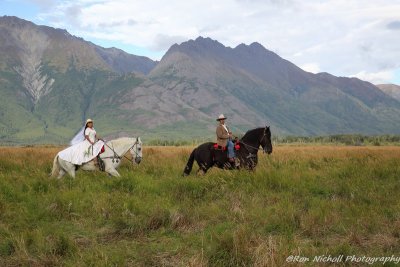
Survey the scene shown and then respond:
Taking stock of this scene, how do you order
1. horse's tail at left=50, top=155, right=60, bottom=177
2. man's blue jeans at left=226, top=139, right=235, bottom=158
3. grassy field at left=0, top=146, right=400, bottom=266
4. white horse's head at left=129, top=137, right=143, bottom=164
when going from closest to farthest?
grassy field at left=0, top=146, right=400, bottom=266 → horse's tail at left=50, top=155, right=60, bottom=177 → man's blue jeans at left=226, top=139, right=235, bottom=158 → white horse's head at left=129, top=137, right=143, bottom=164

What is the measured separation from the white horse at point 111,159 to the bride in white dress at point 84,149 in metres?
0.21

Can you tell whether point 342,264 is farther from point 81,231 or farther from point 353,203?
point 81,231

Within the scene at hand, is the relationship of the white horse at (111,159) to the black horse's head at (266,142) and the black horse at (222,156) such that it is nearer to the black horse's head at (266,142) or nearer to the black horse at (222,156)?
the black horse at (222,156)

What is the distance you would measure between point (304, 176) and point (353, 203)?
3112 mm

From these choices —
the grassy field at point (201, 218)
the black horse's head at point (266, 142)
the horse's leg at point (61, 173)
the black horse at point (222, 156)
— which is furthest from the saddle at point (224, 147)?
the horse's leg at point (61, 173)

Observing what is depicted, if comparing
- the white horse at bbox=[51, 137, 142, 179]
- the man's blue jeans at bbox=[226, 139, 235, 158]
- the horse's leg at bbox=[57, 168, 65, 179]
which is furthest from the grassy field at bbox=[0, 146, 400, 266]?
the man's blue jeans at bbox=[226, 139, 235, 158]

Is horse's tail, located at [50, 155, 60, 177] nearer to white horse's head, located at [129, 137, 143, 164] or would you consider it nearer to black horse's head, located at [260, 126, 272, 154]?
white horse's head, located at [129, 137, 143, 164]

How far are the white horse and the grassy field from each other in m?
0.82

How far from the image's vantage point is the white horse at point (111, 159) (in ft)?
47.2

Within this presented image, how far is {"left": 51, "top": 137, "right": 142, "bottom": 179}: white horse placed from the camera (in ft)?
47.2

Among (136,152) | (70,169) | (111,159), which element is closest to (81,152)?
(70,169)

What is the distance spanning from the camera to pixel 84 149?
48.7ft

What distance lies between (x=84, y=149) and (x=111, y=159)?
1.02 meters

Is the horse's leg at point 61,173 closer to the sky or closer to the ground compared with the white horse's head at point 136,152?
closer to the ground
